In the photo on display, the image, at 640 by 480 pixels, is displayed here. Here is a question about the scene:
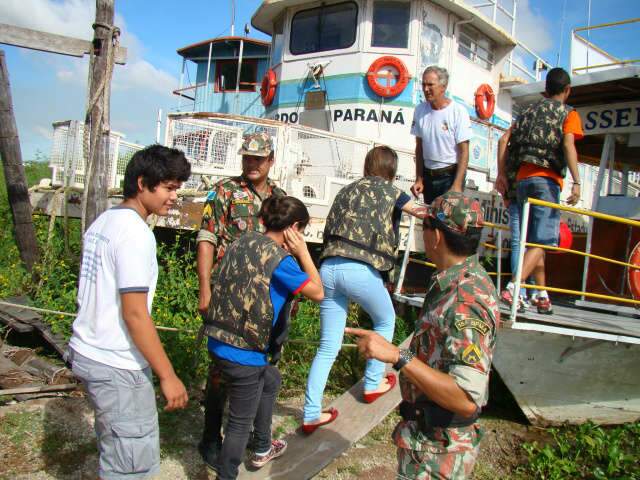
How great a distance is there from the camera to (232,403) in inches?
105

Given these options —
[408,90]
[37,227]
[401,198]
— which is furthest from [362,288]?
[408,90]

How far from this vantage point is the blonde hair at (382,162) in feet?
11.4

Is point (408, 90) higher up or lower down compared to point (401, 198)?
higher up

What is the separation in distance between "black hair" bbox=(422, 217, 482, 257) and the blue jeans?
2.51 m

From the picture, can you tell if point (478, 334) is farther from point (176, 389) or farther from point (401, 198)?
point (401, 198)

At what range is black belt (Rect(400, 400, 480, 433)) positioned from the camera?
1.77 metres

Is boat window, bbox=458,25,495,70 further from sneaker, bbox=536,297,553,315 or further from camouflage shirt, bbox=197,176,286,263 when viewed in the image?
camouflage shirt, bbox=197,176,286,263

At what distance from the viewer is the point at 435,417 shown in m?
1.78

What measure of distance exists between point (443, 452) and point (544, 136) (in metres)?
3.11

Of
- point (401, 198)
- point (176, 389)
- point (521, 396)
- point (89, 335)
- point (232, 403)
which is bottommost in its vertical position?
point (521, 396)

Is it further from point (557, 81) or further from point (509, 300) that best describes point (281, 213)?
point (557, 81)

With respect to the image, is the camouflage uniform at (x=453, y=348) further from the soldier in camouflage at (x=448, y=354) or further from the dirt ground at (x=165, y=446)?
the dirt ground at (x=165, y=446)

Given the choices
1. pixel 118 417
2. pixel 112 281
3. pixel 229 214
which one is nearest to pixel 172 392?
pixel 118 417

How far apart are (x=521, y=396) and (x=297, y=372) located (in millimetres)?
1903
